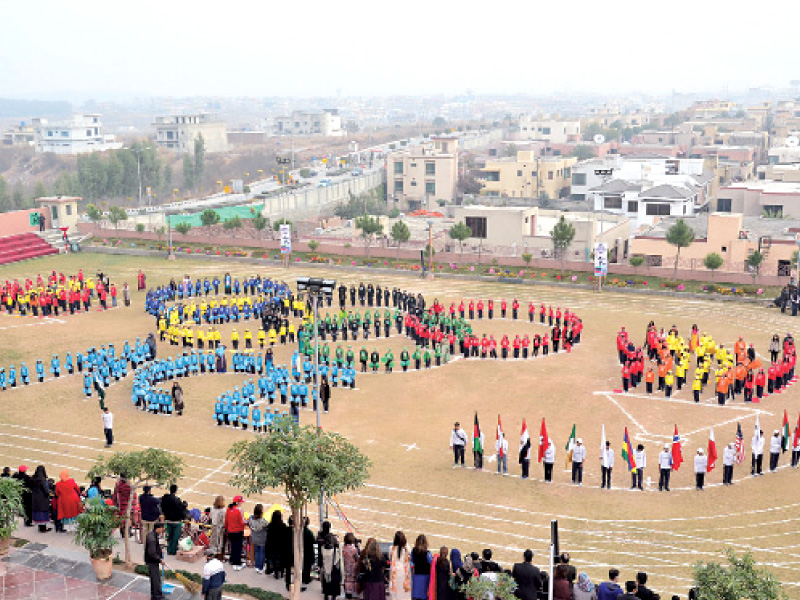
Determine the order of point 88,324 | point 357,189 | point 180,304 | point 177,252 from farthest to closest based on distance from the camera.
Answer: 1. point 357,189
2. point 177,252
3. point 180,304
4. point 88,324

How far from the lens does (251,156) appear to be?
438ft

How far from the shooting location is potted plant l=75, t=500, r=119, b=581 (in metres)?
12.3

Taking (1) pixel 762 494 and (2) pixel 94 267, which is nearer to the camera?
(1) pixel 762 494

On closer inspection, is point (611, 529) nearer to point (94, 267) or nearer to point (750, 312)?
point (750, 312)

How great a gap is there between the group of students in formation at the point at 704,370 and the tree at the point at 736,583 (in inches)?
588

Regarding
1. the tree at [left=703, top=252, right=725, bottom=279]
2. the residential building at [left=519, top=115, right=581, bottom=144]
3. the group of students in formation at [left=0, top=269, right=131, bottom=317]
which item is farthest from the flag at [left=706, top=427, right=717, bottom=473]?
the residential building at [left=519, top=115, right=581, bottom=144]

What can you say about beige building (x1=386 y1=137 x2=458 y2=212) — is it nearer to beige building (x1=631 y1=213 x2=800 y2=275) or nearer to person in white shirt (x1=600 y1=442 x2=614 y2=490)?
beige building (x1=631 y1=213 x2=800 y2=275)

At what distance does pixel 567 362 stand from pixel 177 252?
29434 millimetres

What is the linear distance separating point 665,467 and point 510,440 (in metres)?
4.51

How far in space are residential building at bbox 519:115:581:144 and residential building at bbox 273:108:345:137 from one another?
2218 inches

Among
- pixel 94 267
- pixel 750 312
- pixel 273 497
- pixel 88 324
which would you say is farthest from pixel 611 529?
pixel 94 267

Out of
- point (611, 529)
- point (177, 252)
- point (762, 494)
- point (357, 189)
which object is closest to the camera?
point (611, 529)

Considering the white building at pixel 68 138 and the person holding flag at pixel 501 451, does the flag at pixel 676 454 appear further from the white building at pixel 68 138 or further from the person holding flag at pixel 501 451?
the white building at pixel 68 138

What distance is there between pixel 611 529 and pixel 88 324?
80.2ft
